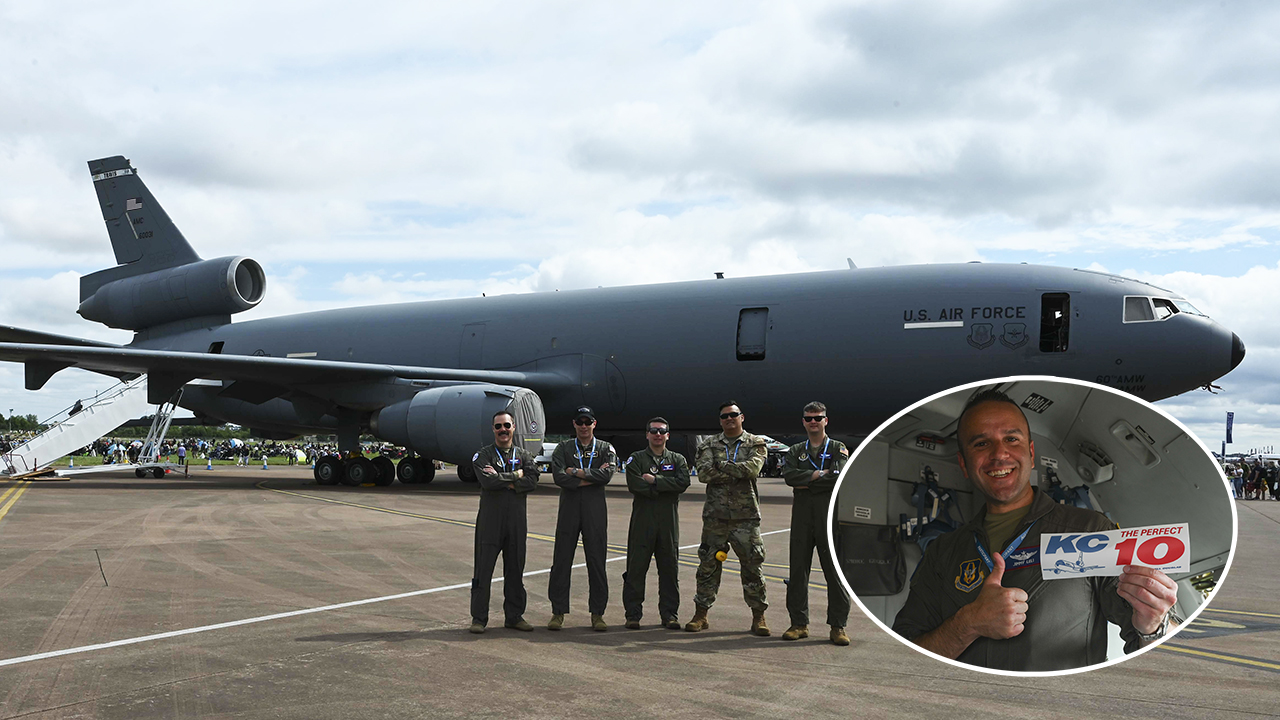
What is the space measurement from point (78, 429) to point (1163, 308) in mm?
23644

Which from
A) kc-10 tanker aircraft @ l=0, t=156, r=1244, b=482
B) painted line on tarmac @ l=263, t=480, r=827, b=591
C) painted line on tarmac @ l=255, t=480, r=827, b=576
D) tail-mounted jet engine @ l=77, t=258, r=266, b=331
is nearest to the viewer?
painted line on tarmac @ l=263, t=480, r=827, b=591

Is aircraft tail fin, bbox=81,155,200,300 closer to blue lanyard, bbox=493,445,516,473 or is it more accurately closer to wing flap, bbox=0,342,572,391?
wing flap, bbox=0,342,572,391

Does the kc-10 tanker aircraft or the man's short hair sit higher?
the kc-10 tanker aircraft

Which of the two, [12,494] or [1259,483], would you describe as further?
[1259,483]

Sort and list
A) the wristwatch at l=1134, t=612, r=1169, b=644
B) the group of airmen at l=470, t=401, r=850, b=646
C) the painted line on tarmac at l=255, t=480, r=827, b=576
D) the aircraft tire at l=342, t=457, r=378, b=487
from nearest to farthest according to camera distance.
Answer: the wristwatch at l=1134, t=612, r=1169, b=644 → the group of airmen at l=470, t=401, r=850, b=646 → the painted line on tarmac at l=255, t=480, r=827, b=576 → the aircraft tire at l=342, t=457, r=378, b=487

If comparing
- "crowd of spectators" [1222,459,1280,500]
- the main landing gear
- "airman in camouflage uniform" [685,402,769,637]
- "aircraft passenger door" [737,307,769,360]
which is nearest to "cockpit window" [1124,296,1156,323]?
"aircraft passenger door" [737,307,769,360]

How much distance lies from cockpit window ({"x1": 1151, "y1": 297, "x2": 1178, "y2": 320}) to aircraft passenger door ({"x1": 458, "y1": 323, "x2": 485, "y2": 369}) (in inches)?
541

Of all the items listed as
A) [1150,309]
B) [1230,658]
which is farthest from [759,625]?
[1150,309]

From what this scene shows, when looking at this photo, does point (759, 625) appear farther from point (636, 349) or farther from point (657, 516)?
point (636, 349)

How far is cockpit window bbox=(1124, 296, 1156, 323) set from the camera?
15.6 metres

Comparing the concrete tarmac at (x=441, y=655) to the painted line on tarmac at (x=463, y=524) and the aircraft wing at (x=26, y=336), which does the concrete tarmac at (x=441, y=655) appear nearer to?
the painted line on tarmac at (x=463, y=524)

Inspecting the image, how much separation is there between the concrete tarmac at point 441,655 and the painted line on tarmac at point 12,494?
189 inches

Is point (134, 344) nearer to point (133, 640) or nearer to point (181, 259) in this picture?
point (181, 259)

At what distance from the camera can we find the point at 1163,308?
15664 millimetres
